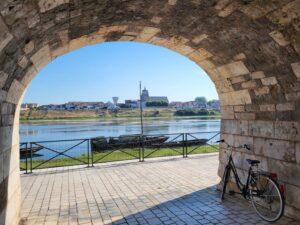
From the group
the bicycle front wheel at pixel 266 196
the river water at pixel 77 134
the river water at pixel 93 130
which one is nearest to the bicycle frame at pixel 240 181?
the bicycle front wheel at pixel 266 196

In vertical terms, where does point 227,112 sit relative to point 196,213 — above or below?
above

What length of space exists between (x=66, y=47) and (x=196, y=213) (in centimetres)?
377

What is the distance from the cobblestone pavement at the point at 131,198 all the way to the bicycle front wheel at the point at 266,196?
182 millimetres

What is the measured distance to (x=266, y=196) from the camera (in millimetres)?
5445

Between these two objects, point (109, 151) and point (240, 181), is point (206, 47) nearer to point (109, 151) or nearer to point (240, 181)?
point (240, 181)

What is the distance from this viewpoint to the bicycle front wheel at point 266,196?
5336 millimetres

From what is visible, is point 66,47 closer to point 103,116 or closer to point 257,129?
point 257,129

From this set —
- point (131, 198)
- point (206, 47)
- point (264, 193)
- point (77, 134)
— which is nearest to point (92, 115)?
point (77, 134)

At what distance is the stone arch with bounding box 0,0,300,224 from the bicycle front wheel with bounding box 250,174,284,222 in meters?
0.22

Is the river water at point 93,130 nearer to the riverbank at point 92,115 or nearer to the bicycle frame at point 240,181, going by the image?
the bicycle frame at point 240,181

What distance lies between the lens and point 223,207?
237 inches

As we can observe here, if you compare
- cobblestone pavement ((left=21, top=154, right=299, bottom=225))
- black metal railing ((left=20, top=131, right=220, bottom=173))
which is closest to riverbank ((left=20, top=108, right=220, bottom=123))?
black metal railing ((left=20, top=131, right=220, bottom=173))

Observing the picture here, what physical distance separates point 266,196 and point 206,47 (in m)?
2.87

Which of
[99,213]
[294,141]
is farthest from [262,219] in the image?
[99,213]
